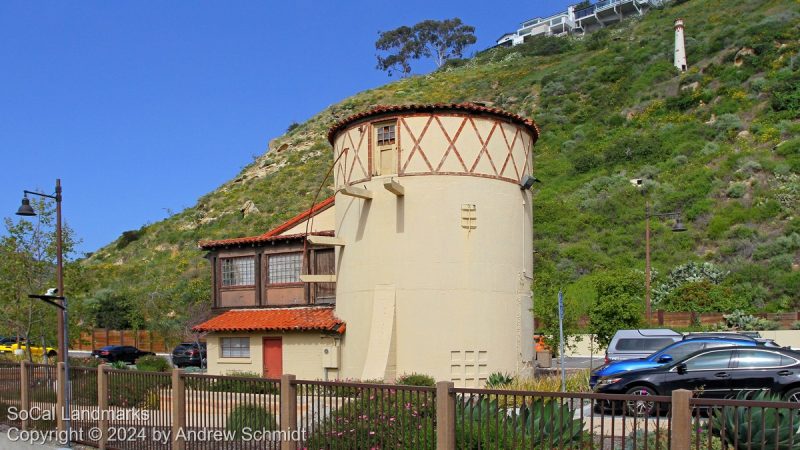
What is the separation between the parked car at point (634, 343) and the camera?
22406 millimetres

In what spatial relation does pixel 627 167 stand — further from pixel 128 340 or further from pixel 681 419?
pixel 681 419

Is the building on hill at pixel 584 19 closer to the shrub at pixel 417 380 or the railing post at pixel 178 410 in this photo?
the shrub at pixel 417 380

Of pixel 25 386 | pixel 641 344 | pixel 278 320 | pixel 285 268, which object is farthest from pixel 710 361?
pixel 285 268

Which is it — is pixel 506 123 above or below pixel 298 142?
below

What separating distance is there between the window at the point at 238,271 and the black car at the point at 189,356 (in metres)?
9.59

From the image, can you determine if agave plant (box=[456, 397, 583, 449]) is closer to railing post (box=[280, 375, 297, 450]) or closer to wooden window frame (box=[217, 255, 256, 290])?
railing post (box=[280, 375, 297, 450])

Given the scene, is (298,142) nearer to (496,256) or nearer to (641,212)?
(641,212)

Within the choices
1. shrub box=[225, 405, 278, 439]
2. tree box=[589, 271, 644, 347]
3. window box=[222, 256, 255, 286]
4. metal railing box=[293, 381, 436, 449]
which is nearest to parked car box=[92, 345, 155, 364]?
window box=[222, 256, 255, 286]

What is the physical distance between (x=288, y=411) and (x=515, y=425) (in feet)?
10.9

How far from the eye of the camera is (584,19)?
131m

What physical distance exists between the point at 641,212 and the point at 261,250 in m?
28.7

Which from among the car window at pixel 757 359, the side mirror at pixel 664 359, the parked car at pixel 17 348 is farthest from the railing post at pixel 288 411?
the parked car at pixel 17 348

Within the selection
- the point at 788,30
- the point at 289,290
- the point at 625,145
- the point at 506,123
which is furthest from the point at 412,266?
the point at 788,30

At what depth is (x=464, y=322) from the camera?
2186 centimetres
